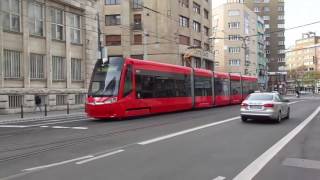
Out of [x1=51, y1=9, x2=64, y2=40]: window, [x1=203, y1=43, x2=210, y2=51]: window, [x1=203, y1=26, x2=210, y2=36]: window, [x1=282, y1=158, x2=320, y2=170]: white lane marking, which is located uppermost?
[x1=203, y1=26, x2=210, y2=36]: window

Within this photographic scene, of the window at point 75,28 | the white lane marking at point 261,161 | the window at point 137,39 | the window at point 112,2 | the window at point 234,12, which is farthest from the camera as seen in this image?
the window at point 234,12

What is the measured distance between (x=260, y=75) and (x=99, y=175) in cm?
11855

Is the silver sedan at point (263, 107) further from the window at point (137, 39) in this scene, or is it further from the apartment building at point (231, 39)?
the apartment building at point (231, 39)

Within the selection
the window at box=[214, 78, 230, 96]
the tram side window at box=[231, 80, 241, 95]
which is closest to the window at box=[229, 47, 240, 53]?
the tram side window at box=[231, 80, 241, 95]

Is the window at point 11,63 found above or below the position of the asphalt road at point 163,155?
above

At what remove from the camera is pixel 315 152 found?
39.4 feet

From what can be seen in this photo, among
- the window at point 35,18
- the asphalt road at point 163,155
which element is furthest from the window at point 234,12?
the asphalt road at point 163,155

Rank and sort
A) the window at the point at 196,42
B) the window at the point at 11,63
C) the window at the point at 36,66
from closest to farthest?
1. the window at the point at 11,63
2. the window at the point at 36,66
3. the window at the point at 196,42

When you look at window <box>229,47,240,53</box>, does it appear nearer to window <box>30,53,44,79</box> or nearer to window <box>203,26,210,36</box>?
window <box>203,26,210,36</box>

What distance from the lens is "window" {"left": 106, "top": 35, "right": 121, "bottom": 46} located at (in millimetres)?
71025

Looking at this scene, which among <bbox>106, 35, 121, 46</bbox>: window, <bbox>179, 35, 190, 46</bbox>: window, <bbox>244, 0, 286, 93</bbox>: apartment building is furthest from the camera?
<bbox>244, 0, 286, 93</bbox>: apartment building

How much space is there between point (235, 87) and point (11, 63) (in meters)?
20.4

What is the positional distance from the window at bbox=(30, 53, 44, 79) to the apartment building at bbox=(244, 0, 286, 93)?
106 meters

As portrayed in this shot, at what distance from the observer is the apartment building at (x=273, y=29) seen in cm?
14381
